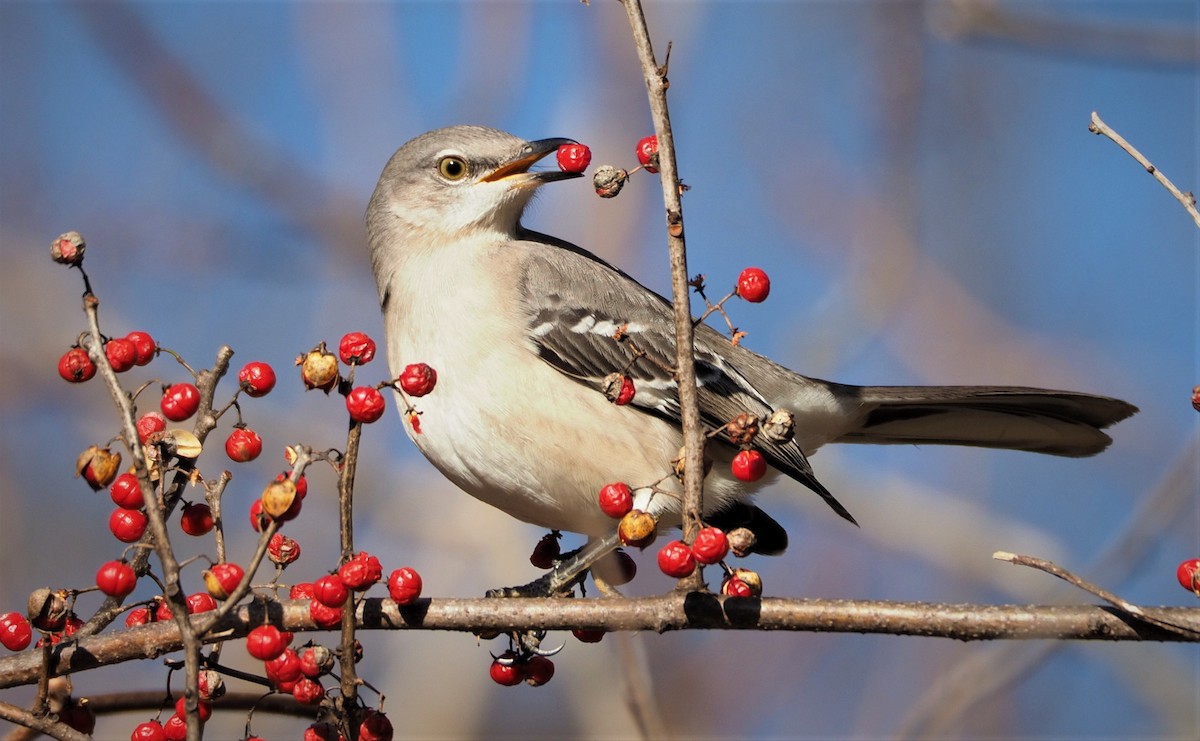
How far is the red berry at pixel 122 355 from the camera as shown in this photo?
9.16ft

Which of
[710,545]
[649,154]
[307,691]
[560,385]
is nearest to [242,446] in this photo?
[307,691]

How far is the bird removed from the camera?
180 inches

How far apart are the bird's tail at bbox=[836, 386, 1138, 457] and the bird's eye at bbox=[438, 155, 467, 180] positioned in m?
2.21

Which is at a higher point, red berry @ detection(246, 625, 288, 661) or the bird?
the bird

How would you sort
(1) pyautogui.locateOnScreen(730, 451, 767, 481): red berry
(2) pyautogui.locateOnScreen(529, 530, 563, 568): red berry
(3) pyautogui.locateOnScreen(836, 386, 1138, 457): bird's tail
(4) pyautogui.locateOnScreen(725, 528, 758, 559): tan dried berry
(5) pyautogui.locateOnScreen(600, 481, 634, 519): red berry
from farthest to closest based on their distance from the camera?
(3) pyautogui.locateOnScreen(836, 386, 1138, 457): bird's tail, (2) pyautogui.locateOnScreen(529, 530, 563, 568): red berry, (5) pyautogui.locateOnScreen(600, 481, 634, 519): red berry, (1) pyautogui.locateOnScreen(730, 451, 767, 481): red berry, (4) pyautogui.locateOnScreen(725, 528, 758, 559): tan dried berry

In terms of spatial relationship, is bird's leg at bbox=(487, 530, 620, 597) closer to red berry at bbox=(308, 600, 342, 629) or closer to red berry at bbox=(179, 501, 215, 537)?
red berry at bbox=(308, 600, 342, 629)

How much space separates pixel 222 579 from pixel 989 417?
393 centimetres

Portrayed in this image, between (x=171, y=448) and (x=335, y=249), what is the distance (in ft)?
17.2

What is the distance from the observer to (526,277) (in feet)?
16.7

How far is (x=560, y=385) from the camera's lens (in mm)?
4715

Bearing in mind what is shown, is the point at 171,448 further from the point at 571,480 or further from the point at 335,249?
the point at 335,249

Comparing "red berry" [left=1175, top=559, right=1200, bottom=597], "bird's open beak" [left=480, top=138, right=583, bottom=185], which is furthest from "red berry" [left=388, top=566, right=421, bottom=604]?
"bird's open beak" [left=480, top=138, right=583, bottom=185]

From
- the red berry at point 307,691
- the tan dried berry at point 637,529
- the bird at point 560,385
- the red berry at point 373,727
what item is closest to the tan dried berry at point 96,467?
the red berry at point 307,691

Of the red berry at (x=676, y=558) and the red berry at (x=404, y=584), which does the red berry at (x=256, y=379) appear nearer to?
the red berry at (x=404, y=584)
